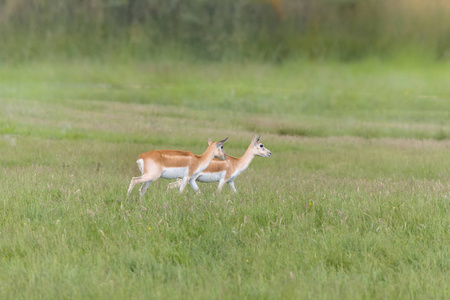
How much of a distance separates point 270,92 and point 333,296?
68.4 m

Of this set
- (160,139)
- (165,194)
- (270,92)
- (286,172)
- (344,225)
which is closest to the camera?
(344,225)

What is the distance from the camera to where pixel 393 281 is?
5.46m

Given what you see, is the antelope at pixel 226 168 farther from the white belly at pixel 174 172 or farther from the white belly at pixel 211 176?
the white belly at pixel 174 172

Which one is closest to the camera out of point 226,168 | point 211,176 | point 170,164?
point 170,164

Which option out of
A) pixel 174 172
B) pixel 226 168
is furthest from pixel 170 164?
pixel 226 168

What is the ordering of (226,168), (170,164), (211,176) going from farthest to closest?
(226,168)
(211,176)
(170,164)

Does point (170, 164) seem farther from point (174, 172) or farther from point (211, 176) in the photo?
point (211, 176)

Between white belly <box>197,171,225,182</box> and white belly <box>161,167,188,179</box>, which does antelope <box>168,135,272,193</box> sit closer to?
white belly <box>197,171,225,182</box>

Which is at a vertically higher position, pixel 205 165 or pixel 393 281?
pixel 205 165

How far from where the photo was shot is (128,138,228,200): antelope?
8.17 meters

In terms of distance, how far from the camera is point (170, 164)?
8281mm

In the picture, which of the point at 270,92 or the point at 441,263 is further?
the point at 270,92

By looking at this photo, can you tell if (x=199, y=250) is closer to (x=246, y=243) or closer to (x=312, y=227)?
(x=246, y=243)

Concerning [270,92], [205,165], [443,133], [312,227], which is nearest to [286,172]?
[205,165]
